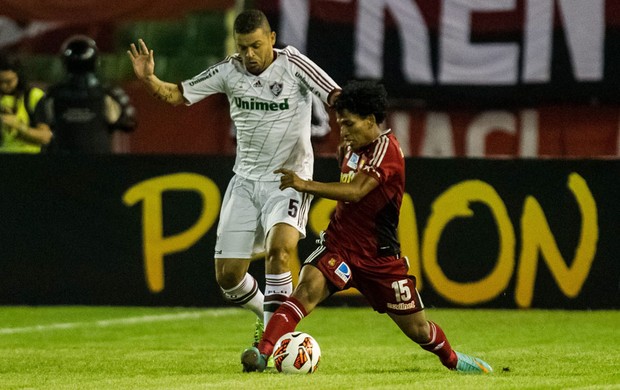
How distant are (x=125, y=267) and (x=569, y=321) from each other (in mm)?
3565

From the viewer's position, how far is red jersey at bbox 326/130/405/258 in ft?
23.4

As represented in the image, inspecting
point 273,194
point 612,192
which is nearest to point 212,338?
point 273,194

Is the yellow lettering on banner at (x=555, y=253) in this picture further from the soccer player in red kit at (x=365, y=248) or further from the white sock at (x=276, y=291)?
the soccer player in red kit at (x=365, y=248)

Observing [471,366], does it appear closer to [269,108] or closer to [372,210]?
[372,210]

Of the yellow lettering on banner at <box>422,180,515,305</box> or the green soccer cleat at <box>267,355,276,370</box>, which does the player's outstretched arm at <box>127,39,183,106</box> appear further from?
the yellow lettering on banner at <box>422,180,515,305</box>

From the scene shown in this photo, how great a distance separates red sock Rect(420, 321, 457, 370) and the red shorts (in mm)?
154

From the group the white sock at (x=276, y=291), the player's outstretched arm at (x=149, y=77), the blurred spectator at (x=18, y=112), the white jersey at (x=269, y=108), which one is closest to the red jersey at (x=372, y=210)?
the white sock at (x=276, y=291)

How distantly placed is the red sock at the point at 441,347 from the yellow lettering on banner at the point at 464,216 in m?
3.72

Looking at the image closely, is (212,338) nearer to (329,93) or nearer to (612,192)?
(329,93)

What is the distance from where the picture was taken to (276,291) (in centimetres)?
778

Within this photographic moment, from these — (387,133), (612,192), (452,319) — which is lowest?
(452,319)

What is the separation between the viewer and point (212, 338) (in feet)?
31.0

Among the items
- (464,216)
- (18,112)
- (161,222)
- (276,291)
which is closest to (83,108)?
(18,112)

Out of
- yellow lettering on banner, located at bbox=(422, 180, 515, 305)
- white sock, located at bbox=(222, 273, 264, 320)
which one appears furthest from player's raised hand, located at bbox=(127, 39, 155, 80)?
yellow lettering on banner, located at bbox=(422, 180, 515, 305)
